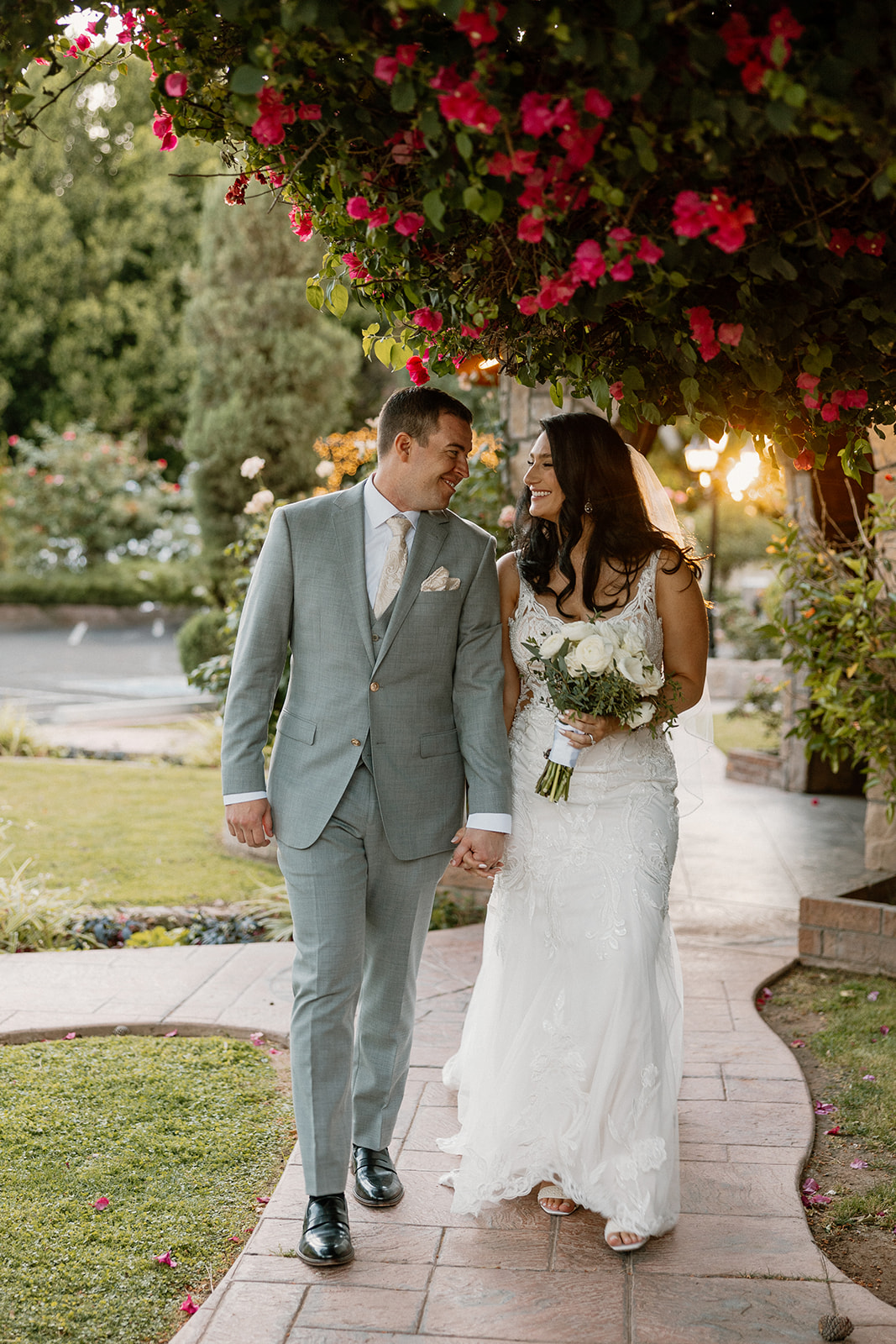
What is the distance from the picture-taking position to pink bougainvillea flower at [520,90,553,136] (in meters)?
1.77

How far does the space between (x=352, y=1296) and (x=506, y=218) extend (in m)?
2.31

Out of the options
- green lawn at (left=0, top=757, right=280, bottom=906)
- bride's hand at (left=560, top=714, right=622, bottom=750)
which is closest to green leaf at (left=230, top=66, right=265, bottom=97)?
bride's hand at (left=560, top=714, right=622, bottom=750)

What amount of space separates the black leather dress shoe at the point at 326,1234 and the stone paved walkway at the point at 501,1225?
3cm

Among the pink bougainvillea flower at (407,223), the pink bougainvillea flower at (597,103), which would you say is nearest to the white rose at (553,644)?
the pink bougainvillea flower at (407,223)

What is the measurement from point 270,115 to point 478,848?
1.77m

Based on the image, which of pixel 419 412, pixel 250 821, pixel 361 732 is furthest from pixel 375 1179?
pixel 419 412

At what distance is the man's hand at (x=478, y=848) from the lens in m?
3.00

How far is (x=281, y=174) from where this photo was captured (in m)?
2.45

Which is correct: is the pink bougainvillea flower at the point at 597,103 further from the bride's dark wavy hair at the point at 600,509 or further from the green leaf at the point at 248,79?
the bride's dark wavy hair at the point at 600,509

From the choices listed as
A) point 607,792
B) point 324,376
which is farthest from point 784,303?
point 324,376

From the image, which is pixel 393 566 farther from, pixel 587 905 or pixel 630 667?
pixel 587 905

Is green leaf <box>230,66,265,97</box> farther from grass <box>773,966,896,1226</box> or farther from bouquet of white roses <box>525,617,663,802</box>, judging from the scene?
grass <box>773,966,896,1226</box>

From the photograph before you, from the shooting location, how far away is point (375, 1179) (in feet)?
10.1

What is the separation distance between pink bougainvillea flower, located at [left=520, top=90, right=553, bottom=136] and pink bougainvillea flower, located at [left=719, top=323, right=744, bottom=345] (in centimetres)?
57
